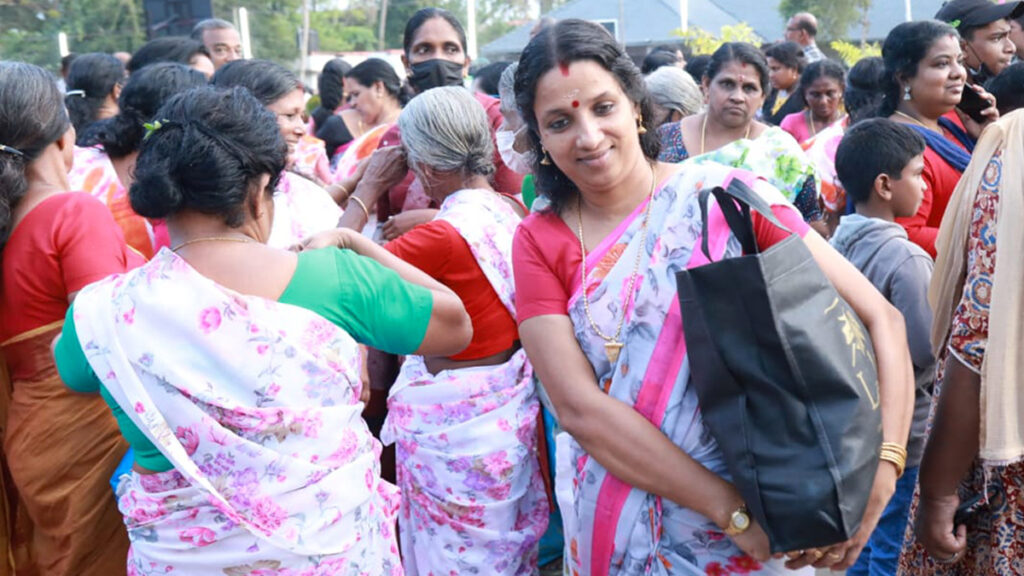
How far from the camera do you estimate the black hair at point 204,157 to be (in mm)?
1944

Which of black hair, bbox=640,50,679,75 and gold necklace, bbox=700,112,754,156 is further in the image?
black hair, bbox=640,50,679,75

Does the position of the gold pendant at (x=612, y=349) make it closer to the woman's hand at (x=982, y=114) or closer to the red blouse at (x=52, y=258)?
the red blouse at (x=52, y=258)

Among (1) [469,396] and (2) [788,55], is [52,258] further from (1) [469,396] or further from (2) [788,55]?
(2) [788,55]

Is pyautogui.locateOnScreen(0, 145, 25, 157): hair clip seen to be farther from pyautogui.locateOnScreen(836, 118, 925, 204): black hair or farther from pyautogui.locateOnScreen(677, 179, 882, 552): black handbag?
pyautogui.locateOnScreen(836, 118, 925, 204): black hair

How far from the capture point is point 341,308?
2.05 metres

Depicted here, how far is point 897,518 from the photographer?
9.94 feet

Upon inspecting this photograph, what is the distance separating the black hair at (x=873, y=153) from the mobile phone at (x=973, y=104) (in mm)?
722

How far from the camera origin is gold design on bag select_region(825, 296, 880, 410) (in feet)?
5.42

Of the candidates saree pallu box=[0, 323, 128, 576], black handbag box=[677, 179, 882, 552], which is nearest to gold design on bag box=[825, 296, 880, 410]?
black handbag box=[677, 179, 882, 552]

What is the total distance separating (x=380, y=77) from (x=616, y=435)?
4492mm

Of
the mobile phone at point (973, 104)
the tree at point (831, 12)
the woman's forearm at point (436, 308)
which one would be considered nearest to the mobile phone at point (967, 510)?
the woman's forearm at point (436, 308)

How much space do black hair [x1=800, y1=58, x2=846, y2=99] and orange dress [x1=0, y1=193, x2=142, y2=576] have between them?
17.2 ft

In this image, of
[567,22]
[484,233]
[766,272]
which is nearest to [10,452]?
[484,233]

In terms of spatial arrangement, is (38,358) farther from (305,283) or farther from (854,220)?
(854,220)
